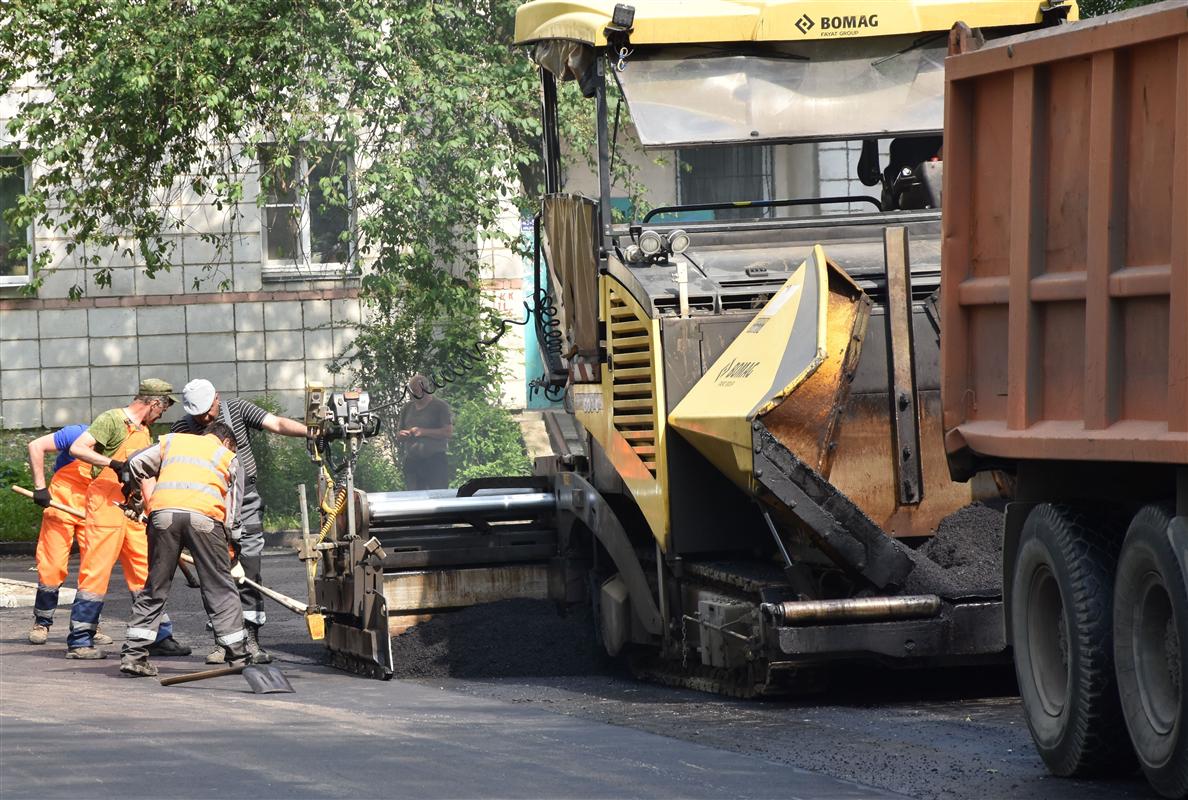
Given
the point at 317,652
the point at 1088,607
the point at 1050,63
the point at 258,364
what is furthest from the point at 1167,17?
the point at 258,364

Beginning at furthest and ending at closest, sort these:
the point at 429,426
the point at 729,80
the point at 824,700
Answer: the point at 429,426, the point at 729,80, the point at 824,700

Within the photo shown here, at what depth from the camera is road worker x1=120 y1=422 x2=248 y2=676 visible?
9.91 meters

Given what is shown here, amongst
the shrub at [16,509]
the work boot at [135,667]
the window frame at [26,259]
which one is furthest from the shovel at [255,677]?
the window frame at [26,259]

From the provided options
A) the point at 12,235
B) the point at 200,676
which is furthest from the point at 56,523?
the point at 12,235

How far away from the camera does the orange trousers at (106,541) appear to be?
10953mm

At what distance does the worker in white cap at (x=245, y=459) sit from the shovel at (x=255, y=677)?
0.43 metres

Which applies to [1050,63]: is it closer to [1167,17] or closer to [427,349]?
[1167,17]

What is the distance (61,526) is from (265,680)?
10.5ft

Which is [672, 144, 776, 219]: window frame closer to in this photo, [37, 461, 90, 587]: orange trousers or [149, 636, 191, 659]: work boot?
[149, 636, 191, 659]: work boot

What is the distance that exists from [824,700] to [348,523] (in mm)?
3054

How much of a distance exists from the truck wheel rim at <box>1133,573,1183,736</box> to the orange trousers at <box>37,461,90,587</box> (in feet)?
24.6

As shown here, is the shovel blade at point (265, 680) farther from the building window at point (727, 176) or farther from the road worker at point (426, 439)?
the road worker at point (426, 439)

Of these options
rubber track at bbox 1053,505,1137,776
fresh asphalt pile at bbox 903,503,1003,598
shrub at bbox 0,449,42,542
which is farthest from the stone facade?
rubber track at bbox 1053,505,1137,776

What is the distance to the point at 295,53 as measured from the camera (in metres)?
17.7
